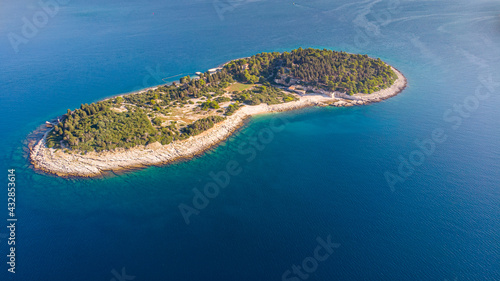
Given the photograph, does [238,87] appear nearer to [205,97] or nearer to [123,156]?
[205,97]

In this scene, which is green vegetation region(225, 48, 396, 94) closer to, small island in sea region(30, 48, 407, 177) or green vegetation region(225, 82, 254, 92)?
small island in sea region(30, 48, 407, 177)

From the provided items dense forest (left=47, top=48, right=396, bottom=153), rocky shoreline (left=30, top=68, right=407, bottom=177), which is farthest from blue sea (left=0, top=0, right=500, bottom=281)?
dense forest (left=47, top=48, right=396, bottom=153)

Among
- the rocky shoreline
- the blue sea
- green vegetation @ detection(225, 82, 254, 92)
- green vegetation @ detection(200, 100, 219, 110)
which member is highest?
green vegetation @ detection(225, 82, 254, 92)

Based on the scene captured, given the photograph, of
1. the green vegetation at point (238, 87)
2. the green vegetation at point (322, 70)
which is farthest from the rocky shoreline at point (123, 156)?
the green vegetation at point (322, 70)

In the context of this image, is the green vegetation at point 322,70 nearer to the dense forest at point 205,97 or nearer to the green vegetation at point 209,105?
the dense forest at point 205,97

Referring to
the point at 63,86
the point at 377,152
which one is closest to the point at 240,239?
the point at 377,152

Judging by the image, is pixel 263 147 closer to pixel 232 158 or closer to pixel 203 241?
pixel 232 158
